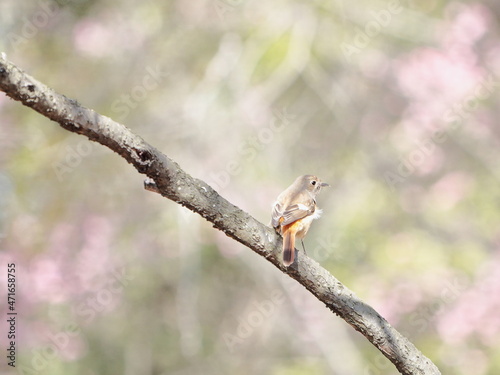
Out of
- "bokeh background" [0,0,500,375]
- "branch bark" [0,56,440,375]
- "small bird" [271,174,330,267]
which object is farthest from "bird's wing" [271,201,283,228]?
"bokeh background" [0,0,500,375]

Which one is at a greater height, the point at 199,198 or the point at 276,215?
the point at 276,215

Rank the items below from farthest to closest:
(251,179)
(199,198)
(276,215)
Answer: (251,179) < (276,215) < (199,198)

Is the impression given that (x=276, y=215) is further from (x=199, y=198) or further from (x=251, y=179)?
(x=251, y=179)

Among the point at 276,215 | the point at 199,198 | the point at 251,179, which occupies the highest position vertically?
the point at 251,179

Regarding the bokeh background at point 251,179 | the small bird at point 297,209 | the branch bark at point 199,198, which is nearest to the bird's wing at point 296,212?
the small bird at point 297,209

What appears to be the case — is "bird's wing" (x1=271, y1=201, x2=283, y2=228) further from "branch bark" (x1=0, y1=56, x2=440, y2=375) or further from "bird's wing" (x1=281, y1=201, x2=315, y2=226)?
"branch bark" (x1=0, y1=56, x2=440, y2=375)

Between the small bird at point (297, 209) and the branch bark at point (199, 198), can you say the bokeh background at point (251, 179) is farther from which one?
the branch bark at point (199, 198)

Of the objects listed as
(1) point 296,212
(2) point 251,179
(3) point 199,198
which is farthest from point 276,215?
(2) point 251,179
